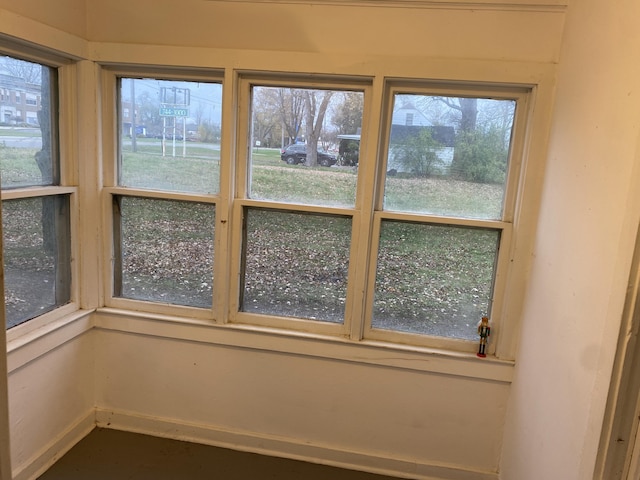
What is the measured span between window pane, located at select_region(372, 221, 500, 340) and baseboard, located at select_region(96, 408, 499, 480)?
2.12ft

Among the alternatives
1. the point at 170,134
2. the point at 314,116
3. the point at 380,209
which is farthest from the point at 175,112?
the point at 380,209

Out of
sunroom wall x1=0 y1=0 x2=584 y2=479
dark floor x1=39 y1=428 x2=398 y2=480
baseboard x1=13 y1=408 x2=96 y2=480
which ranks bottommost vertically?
dark floor x1=39 y1=428 x2=398 y2=480

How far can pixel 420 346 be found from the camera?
7.20 feet

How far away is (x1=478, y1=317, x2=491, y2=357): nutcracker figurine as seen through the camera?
82.9 inches

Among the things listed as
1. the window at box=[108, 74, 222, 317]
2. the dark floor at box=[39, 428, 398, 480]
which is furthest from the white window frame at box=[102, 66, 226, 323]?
the dark floor at box=[39, 428, 398, 480]

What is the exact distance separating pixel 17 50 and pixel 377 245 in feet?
5.47

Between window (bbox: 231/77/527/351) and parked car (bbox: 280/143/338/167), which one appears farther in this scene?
parked car (bbox: 280/143/338/167)

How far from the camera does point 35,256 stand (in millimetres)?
2061

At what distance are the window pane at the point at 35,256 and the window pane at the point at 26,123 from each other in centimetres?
11

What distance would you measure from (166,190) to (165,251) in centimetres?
31

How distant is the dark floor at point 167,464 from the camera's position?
7.01 feet

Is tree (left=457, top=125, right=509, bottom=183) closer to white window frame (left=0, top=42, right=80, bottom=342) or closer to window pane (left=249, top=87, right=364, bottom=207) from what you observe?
window pane (left=249, top=87, right=364, bottom=207)

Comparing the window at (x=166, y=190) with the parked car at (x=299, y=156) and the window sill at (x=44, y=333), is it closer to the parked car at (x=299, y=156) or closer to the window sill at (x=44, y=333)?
the window sill at (x=44, y=333)

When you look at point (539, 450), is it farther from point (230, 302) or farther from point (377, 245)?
point (230, 302)
